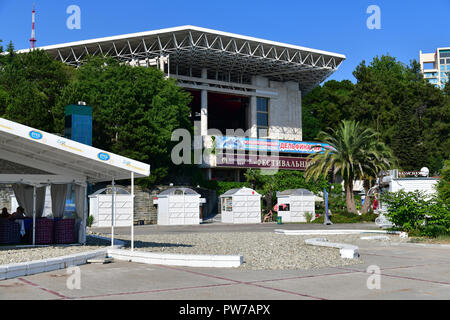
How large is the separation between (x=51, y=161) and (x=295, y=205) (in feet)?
103

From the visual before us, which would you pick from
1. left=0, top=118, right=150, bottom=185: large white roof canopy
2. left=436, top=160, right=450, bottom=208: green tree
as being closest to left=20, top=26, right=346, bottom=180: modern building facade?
left=436, top=160, right=450, bottom=208: green tree

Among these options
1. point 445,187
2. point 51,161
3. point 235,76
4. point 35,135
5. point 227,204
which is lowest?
point 227,204

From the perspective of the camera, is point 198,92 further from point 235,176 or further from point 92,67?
point 92,67

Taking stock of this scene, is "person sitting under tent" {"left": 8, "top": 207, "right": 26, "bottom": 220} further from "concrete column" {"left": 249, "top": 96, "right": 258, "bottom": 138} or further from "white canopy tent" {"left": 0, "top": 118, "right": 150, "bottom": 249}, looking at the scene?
"concrete column" {"left": 249, "top": 96, "right": 258, "bottom": 138}

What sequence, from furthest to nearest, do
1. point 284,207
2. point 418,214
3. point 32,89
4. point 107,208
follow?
point 284,207 < point 32,89 < point 107,208 < point 418,214

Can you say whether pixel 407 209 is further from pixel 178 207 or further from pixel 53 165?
pixel 178 207

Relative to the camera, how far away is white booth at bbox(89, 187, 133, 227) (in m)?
36.7

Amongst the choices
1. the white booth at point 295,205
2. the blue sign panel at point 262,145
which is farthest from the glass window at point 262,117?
the white booth at point 295,205

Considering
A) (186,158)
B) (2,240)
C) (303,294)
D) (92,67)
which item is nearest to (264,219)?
(186,158)

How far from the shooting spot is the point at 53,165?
1555 cm

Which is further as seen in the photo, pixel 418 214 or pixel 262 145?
pixel 262 145

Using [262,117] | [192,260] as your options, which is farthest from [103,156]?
[262,117]

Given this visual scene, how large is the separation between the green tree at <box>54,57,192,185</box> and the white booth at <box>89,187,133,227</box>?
278 inches

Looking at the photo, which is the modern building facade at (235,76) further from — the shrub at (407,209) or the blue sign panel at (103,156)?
the blue sign panel at (103,156)
